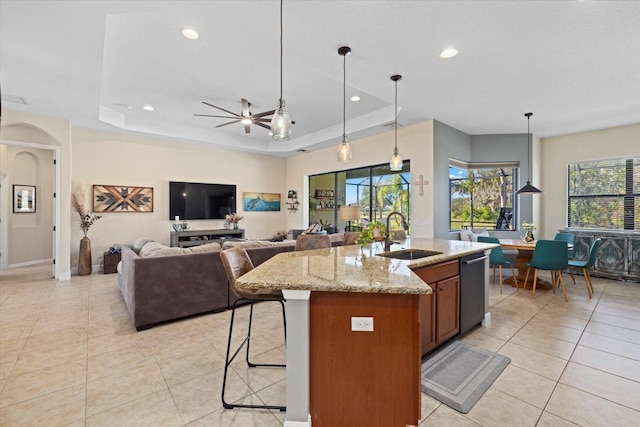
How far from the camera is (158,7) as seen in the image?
96.1 inches

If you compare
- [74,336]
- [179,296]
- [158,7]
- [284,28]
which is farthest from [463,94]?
[74,336]

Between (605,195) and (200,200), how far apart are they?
869 cm

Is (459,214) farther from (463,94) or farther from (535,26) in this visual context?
(535,26)

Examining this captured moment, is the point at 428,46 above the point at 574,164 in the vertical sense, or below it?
above

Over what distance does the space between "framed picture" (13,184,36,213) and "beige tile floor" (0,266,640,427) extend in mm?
3983

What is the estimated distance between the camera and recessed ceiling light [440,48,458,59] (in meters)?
3.05

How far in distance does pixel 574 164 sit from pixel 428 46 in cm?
525

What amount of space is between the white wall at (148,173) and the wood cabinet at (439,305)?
6230 mm

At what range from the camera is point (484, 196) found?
20.5ft

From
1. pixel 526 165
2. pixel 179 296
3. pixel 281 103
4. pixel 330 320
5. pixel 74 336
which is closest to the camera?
pixel 330 320

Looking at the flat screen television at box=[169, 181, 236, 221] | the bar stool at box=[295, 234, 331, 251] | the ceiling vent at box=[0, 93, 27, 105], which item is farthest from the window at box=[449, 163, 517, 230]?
the ceiling vent at box=[0, 93, 27, 105]

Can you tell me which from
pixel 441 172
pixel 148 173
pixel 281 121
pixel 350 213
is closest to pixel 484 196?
pixel 441 172

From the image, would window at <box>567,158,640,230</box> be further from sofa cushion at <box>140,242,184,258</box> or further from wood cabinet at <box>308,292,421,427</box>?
sofa cushion at <box>140,242,184,258</box>

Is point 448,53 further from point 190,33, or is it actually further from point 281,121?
point 190,33
